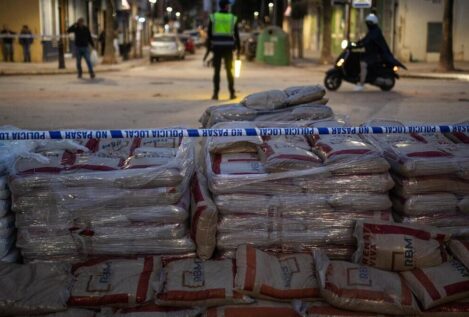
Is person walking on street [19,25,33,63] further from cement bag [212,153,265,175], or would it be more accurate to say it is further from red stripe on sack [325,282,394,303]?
red stripe on sack [325,282,394,303]

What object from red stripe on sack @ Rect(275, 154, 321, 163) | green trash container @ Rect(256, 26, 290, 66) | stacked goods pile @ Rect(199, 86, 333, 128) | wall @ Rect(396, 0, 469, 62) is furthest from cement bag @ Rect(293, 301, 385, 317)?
wall @ Rect(396, 0, 469, 62)

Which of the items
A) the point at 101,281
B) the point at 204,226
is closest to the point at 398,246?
the point at 204,226

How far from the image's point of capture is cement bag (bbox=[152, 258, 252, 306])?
12.4 ft

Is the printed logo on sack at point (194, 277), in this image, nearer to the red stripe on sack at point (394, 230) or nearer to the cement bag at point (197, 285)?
the cement bag at point (197, 285)

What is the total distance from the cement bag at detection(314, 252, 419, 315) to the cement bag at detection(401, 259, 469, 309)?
0.18ft

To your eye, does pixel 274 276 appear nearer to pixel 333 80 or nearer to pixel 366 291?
pixel 366 291

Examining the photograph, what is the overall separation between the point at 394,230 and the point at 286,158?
2.65 ft

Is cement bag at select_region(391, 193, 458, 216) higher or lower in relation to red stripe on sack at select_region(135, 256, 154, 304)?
higher

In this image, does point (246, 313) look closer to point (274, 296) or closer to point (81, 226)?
point (274, 296)

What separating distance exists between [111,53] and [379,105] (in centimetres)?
2069

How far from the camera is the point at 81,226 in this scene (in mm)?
4195

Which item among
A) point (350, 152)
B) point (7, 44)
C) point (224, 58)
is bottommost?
point (350, 152)

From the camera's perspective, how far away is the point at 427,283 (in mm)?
3855

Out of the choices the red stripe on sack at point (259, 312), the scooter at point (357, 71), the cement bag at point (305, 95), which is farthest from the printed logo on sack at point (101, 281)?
the scooter at point (357, 71)
